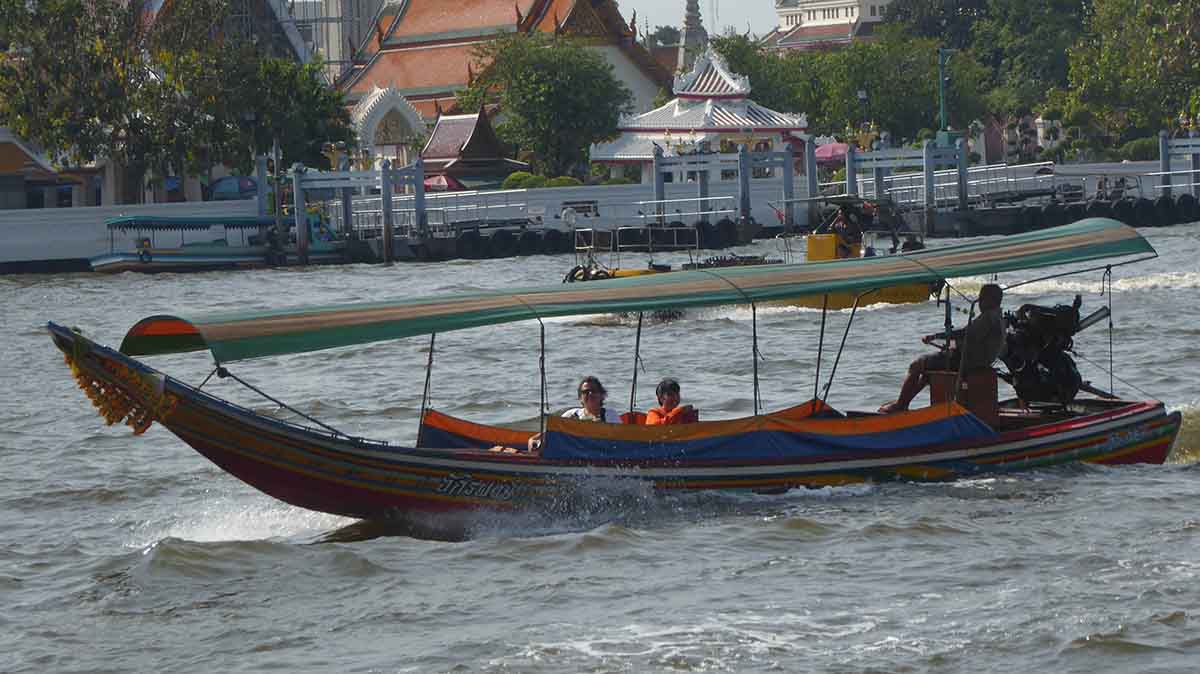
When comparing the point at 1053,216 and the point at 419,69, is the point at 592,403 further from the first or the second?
the point at 419,69

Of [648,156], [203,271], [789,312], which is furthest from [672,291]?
[648,156]

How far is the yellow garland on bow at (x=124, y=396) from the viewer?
11.6 meters

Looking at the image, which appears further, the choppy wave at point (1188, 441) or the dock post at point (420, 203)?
the dock post at point (420, 203)

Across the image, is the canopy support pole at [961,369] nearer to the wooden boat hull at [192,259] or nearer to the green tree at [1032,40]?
the wooden boat hull at [192,259]

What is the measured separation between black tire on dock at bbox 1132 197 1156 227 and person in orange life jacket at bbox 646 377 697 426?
33.7 m

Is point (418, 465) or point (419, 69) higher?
point (419, 69)

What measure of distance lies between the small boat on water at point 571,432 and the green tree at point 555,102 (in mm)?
47362

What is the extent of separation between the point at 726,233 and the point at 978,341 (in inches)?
1151

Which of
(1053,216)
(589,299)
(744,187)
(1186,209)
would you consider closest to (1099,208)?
(1053,216)

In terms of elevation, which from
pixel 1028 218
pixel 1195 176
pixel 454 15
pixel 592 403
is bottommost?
pixel 592 403

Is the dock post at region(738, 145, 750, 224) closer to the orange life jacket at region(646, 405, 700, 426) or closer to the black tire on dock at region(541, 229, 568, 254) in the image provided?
the black tire on dock at region(541, 229, 568, 254)

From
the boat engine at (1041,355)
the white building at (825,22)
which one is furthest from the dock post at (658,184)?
the white building at (825,22)

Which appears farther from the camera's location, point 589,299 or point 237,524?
point 237,524

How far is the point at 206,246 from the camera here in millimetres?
43031
